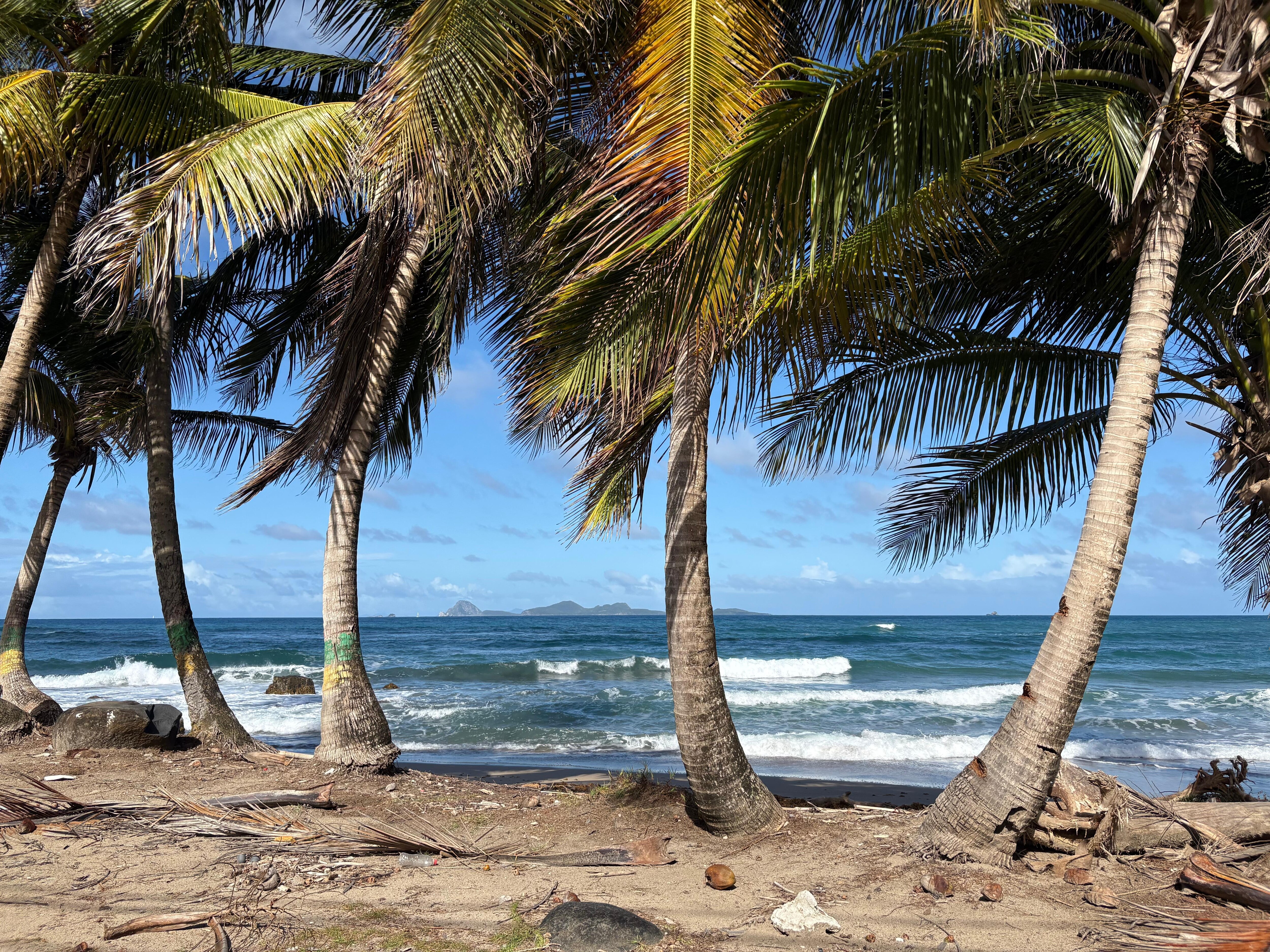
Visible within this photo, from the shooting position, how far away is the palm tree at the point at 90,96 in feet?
19.6

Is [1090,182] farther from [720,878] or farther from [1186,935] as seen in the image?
[720,878]

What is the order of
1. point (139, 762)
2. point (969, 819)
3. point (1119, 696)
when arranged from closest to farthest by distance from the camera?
point (969, 819) → point (139, 762) → point (1119, 696)

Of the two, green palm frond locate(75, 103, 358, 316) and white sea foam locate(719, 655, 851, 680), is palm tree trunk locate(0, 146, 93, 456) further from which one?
white sea foam locate(719, 655, 851, 680)

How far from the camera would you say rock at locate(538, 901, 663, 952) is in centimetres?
331

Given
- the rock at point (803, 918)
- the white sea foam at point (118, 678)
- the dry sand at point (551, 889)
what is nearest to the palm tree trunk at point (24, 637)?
the dry sand at point (551, 889)

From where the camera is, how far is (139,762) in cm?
727

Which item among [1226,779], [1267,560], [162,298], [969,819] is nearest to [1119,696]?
[1267,560]

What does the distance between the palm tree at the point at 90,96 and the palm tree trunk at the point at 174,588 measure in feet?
3.85

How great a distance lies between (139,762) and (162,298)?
463cm

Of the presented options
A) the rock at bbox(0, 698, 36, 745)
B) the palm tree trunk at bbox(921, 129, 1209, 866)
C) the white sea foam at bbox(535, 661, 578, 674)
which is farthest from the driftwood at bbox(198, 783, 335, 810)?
the white sea foam at bbox(535, 661, 578, 674)

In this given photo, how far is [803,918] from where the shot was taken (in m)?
3.55

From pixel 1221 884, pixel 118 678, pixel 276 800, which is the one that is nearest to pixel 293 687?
pixel 118 678

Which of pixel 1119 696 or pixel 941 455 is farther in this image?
pixel 1119 696

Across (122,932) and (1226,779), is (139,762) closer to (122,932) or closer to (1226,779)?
(122,932)
